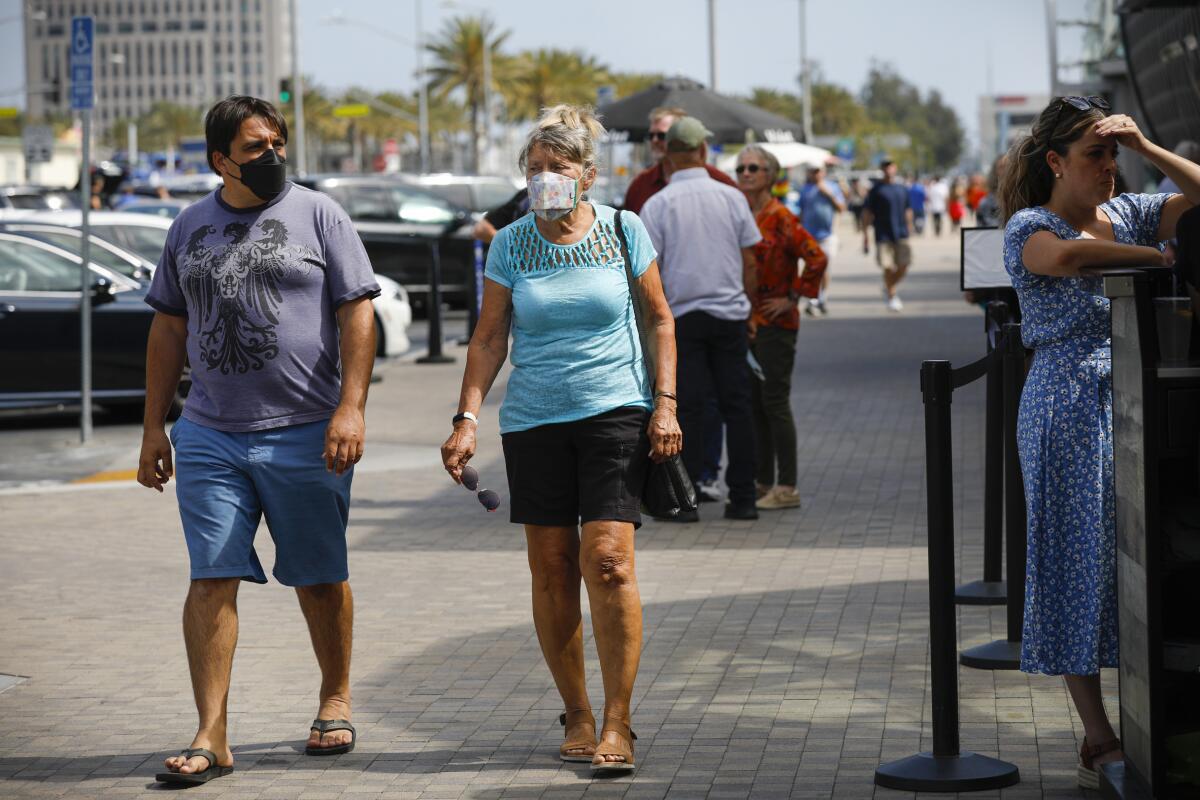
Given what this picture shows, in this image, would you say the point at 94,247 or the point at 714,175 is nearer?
the point at 714,175

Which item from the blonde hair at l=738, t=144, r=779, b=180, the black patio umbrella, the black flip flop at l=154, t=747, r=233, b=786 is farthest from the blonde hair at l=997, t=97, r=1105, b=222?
the black patio umbrella

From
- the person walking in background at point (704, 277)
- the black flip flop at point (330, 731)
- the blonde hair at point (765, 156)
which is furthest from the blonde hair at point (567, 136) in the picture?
the blonde hair at point (765, 156)

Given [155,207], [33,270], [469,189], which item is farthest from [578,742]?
[155,207]

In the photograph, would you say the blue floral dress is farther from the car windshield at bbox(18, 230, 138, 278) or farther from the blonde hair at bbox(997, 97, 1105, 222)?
the car windshield at bbox(18, 230, 138, 278)

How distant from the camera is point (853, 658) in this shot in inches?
264

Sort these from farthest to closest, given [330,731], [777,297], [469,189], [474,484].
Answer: [469,189] → [777,297] → [330,731] → [474,484]

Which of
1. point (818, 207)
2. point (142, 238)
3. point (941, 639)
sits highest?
point (818, 207)

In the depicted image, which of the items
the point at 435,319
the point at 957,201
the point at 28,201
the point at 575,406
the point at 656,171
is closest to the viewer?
the point at 575,406

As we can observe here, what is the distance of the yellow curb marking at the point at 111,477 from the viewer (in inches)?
474

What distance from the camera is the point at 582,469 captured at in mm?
5418

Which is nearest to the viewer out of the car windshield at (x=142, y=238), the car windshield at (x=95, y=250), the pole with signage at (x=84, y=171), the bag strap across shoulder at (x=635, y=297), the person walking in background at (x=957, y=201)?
the bag strap across shoulder at (x=635, y=297)

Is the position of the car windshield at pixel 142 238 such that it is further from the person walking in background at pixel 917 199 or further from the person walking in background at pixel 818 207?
the person walking in background at pixel 917 199

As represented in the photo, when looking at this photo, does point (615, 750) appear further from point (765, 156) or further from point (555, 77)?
point (555, 77)

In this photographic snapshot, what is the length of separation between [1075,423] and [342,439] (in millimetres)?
1981
